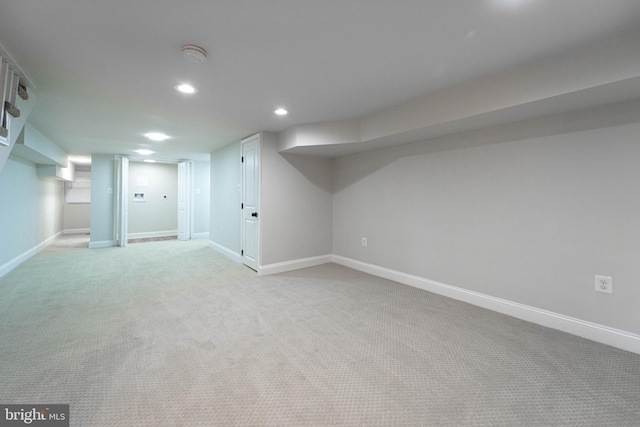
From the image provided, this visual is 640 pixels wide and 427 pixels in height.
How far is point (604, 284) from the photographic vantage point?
2.31 meters

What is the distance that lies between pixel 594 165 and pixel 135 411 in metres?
3.88

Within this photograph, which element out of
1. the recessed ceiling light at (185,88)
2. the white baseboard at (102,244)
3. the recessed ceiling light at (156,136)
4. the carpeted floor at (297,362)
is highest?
the recessed ceiling light at (156,136)

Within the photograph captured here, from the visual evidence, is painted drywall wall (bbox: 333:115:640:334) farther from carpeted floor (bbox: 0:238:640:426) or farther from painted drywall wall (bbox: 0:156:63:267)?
painted drywall wall (bbox: 0:156:63:267)

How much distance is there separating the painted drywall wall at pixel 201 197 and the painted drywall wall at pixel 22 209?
3193 mm

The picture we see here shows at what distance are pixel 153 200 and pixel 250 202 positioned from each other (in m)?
5.45

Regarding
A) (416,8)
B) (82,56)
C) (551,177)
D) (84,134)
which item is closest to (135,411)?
(82,56)

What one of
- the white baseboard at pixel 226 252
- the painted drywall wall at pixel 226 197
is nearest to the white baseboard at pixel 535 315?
the white baseboard at pixel 226 252

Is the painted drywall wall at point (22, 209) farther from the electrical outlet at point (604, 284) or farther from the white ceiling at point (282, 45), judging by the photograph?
the electrical outlet at point (604, 284)

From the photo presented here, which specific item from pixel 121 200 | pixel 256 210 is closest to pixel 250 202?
pixel 256 210

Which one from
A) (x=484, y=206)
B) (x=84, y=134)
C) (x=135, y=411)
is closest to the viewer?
(x=135, y=411)

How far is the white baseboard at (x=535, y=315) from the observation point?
2.21m

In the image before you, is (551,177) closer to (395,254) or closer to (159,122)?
(395,254)

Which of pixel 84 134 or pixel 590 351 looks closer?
pixel 590 351

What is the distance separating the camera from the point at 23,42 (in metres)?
1.85
